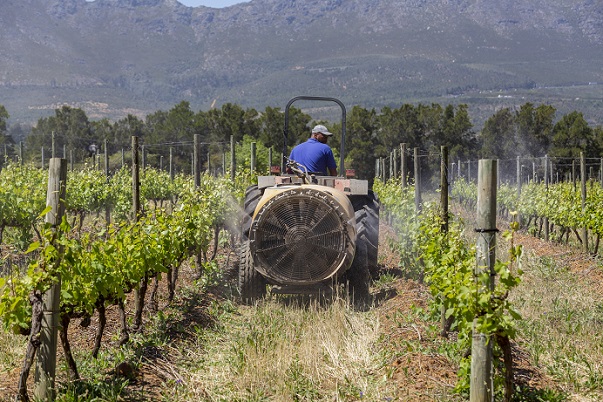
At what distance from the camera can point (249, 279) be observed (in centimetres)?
800

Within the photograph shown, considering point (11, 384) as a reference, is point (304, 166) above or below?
above

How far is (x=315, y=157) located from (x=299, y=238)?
1.46 m

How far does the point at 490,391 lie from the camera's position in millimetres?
4625

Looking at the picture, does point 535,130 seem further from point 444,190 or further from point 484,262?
point 484,262

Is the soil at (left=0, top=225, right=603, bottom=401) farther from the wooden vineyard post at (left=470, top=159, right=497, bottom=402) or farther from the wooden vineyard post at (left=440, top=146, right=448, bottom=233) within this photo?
the wooden vineyard post at (left=440, top=146, right=448, bottom=233)

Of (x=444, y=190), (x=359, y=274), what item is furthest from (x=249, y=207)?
(x=444, y=190)

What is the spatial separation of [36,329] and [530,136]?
157ft

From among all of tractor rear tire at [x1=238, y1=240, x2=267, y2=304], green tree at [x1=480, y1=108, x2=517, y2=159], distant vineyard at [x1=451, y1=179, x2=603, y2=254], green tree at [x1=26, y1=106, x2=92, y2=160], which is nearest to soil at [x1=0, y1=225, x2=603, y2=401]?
tractor rear tire at [x1=238, y1=240, x2=267, y2=304]

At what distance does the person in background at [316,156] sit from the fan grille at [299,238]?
128 centimetres

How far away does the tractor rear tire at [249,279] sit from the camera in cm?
→ 798

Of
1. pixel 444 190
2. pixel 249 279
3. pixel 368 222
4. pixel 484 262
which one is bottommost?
pixel 249 279

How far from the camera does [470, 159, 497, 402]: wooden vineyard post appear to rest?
15.0 feet

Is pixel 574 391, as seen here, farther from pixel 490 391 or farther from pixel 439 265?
pixel 439 265

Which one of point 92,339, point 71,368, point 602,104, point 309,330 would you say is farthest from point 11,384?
point 602,104
